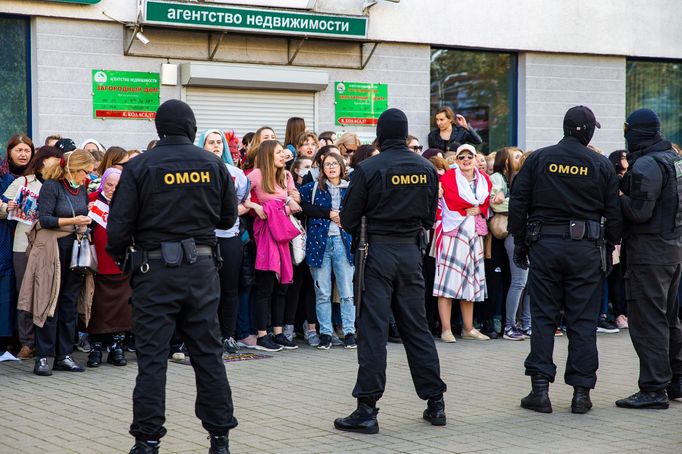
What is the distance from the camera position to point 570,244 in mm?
8062

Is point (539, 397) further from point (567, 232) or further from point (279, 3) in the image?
point (279, 3)

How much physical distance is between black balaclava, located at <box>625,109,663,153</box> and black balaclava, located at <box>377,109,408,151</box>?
1.88 metres

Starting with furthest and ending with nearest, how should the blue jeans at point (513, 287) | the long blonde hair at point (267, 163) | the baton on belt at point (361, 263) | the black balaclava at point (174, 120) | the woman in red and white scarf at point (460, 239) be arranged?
the blue jeans at point (513, 287)
the woman in red and white scarf at point (460, 239)
the long blonde hair at point (267, 163)
the baton on belt at point (361, 263)
the black balaclava at point (174, 120)

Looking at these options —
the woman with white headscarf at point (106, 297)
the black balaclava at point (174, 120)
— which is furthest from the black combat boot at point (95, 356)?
the black balaclava at point (174, 120)

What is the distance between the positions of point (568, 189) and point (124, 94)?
7.55 m

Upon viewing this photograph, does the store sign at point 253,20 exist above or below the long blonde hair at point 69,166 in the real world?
above

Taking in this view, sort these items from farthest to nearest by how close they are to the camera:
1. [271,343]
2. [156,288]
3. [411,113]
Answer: [411,113] < [271,343] < [156,288]

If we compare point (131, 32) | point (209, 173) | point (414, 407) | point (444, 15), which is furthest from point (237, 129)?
point (209, 173)

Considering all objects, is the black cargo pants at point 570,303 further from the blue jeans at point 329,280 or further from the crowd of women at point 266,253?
the blue jeans at point 329,280

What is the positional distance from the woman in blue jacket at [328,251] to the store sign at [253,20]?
390 cm

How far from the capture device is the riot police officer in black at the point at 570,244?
8.05 metres

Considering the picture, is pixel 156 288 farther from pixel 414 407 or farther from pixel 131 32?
pixel 131 32

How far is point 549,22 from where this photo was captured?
Result: 55.9 ft

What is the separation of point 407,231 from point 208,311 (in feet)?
5.78
